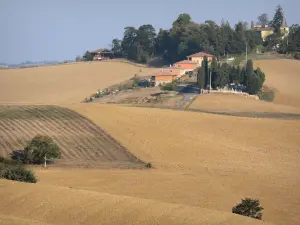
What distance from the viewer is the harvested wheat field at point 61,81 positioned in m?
85.5

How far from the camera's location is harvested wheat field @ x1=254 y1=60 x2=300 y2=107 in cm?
→ 7569

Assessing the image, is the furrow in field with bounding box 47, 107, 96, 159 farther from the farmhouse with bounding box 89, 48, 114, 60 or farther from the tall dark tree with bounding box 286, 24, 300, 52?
the farmhouse with bounding box 89, 48, 114, 60

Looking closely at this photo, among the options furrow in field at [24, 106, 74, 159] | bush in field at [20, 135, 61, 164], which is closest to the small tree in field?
bush in field at [20, 135, 61, 164]

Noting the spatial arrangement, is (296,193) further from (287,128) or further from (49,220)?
(287,128)

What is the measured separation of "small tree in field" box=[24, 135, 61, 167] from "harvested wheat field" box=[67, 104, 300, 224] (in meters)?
3.92

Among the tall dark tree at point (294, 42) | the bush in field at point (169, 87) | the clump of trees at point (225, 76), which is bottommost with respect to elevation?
the bush in field at point (169, 87)

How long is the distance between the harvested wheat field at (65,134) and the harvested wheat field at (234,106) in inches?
693

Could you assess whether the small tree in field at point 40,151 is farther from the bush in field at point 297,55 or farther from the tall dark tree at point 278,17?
the tall dark tree at point 278,17

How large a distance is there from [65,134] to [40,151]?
5770mm

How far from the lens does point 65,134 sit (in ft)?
136

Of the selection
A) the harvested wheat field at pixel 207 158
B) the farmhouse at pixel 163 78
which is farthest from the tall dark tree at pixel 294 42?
the harvested wheat field at pixel 207 158

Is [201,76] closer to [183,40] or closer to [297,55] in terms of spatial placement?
[297,55]

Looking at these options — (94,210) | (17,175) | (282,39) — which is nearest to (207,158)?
(17,175)

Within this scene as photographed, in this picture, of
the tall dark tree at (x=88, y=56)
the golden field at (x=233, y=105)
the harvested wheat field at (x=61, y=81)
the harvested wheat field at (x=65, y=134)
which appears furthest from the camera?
the tall dark tree at (x=88, y=56)
